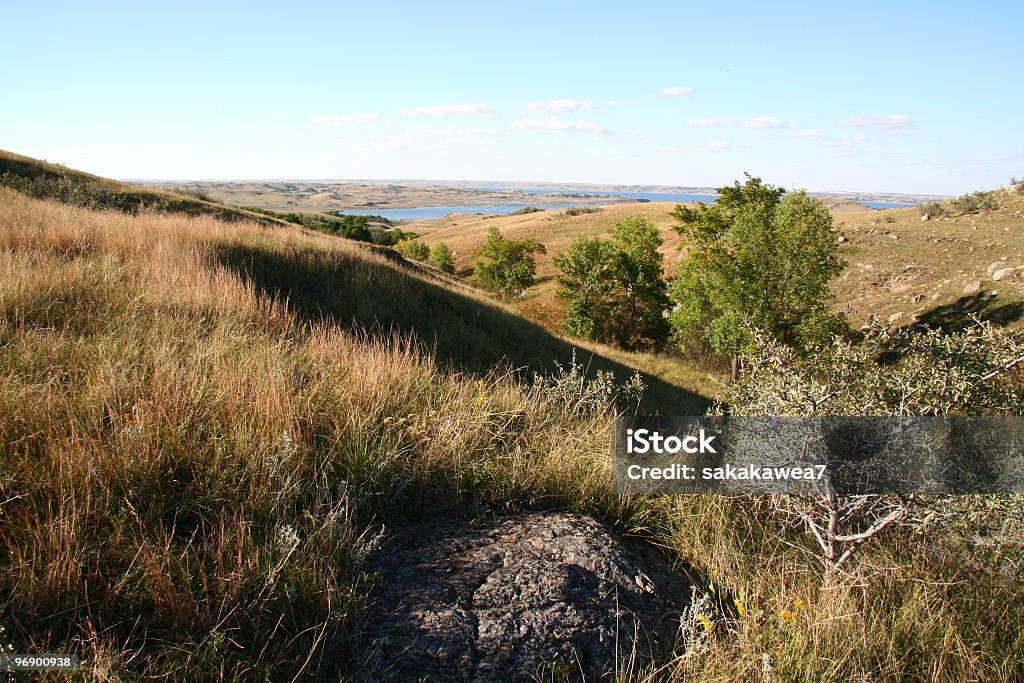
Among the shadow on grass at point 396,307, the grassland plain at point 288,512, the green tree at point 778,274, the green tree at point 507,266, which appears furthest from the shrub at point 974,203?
the grassland plain at point 288,512

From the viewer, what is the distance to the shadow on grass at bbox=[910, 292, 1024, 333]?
2103 centimetres

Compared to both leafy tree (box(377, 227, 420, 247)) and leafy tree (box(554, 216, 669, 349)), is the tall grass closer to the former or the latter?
leafy tree (box(554, 216, 669, 349))

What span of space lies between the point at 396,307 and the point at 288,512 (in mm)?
8695

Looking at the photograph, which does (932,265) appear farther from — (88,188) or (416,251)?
(416,251)

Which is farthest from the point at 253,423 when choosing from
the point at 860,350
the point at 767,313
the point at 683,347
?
the point at 683,347

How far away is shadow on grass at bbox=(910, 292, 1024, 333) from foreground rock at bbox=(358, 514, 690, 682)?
927 inches

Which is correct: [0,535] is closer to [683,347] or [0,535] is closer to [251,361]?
[251,361]

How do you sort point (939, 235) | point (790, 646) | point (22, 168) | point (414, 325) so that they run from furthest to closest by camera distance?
point (939, 235), point (22, 168), point (414, 325), point (790, 646)

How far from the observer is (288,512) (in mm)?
2676

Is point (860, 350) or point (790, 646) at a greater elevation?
point (860, 350)

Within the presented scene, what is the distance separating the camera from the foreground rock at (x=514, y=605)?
214 centimetres

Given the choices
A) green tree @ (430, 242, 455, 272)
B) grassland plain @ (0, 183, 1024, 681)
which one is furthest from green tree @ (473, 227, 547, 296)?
grassland plain @ (0, 183, 1024, 681)

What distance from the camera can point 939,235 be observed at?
29.1m

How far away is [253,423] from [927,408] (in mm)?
4147
